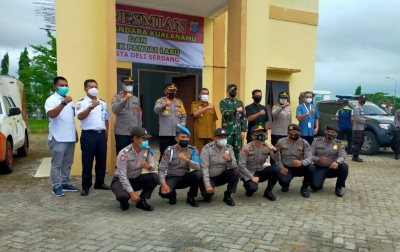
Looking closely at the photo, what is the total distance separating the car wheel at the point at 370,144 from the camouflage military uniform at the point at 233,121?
18.9ft

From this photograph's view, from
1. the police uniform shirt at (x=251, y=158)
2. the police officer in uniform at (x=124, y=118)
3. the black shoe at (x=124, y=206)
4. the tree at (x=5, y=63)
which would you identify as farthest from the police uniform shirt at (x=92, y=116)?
the tree at (x=5, y=63)

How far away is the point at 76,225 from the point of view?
4.05 m

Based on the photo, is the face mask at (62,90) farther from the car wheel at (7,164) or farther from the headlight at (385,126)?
the headlight at (385,126)

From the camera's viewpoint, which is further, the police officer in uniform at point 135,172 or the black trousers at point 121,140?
the black trousers at point 121,140

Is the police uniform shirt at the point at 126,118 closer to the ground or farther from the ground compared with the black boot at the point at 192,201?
farther from the ground

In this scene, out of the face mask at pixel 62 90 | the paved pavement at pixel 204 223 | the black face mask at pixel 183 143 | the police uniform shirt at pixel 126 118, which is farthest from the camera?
the police uniform shirt at pixel 126 118

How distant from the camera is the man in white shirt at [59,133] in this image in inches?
200

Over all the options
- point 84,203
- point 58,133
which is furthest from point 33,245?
point 58,133

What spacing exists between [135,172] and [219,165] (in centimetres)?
123

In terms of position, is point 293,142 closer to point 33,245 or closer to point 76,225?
point 76,225

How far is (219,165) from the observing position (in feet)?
16.5

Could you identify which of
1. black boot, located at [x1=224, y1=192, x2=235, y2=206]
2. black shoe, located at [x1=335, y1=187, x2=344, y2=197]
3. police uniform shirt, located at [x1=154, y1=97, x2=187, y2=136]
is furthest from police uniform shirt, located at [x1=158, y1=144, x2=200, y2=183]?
black shoe, located at [x1=335, y1=187, x2=344, y2=197]

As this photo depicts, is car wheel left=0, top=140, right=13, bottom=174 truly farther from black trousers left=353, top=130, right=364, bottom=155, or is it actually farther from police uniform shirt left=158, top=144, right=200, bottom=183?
black trousers left=353, top=130, right=364, bottom=155

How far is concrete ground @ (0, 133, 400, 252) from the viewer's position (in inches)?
140
